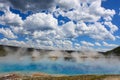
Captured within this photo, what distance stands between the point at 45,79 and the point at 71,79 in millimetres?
4557

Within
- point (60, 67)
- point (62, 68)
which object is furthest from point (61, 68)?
point (60, 67)

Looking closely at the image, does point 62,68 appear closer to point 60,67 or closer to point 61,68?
point 61,68

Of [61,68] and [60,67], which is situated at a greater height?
[60,67]

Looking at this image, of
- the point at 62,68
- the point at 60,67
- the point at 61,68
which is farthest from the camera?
the point at 60,67

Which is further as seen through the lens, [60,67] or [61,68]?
[60,67]

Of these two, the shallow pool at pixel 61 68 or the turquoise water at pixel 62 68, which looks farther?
the shallow pool at pixel 61 68

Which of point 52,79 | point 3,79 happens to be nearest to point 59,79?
point 52,79

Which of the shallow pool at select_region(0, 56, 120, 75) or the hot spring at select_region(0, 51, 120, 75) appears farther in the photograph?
the shallow pool at select_region(0, 56, 120, 75)

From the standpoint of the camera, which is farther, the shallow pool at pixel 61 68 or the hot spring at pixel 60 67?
the shallow pool at pixel 61 68

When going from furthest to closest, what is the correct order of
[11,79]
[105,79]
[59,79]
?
[11,79]
[59,79]
[105,79]

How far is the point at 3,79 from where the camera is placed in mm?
49594

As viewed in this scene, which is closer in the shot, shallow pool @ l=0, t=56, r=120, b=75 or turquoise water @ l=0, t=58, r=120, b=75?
turquoise water @ l=0, t=58, r=120, b=75

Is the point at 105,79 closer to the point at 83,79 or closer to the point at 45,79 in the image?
the point at 83,79

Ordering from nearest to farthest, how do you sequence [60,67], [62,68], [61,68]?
[61,68] < [62,68] < [60,67]
